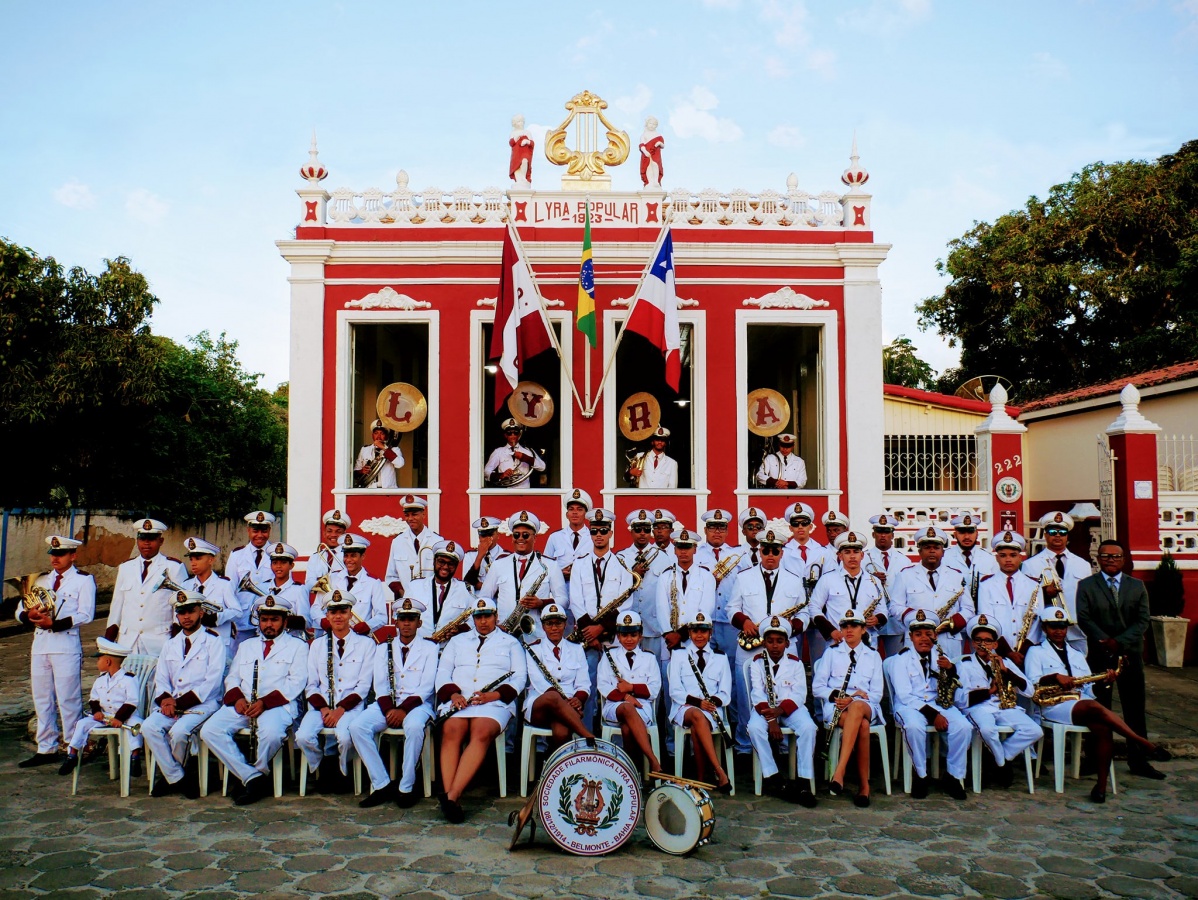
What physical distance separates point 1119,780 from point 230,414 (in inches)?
954

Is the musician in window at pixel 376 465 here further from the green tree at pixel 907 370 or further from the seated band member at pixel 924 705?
the green tree at pixel 907 370

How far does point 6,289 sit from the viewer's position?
15406 mm

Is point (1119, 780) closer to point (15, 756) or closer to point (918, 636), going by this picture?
point (918, 636)

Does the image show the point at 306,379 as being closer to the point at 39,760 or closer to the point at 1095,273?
the point at 39,760

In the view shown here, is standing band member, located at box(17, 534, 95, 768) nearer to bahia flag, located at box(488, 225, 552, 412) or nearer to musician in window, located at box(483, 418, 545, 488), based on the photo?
bahia flag, located at box(488, 225, 552, 412)

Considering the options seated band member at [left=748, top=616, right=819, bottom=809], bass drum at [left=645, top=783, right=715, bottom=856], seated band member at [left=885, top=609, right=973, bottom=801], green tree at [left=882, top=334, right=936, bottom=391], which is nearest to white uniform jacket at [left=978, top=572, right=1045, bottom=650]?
seated band member at [left=885, top=609, right=973, bottom=801]

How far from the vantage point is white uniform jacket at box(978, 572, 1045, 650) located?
26.5 feet

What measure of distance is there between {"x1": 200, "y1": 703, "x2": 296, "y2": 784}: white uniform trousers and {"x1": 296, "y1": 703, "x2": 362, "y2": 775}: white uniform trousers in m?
0.16

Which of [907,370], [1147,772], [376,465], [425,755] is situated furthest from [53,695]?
[907,370]

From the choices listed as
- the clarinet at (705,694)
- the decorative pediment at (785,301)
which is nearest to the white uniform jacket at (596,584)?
the clarinet at (705,694)

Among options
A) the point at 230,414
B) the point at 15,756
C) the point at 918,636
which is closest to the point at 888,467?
the point at 918,636

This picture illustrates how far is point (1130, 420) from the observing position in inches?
491

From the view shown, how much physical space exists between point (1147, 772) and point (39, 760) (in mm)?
9294

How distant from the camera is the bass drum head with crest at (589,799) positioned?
563cm
